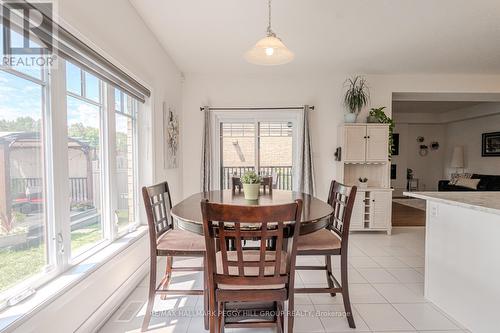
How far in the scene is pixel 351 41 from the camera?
3.14m

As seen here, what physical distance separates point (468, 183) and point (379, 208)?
381 cm

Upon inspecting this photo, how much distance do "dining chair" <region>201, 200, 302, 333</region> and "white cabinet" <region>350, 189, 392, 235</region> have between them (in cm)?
294

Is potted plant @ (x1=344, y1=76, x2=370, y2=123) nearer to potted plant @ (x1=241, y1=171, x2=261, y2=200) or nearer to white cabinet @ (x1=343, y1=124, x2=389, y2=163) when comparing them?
white cabinet @ (x1=343, y1=124, x2=389, y2=163)

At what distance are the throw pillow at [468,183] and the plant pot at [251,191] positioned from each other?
A: 6360 millimetres

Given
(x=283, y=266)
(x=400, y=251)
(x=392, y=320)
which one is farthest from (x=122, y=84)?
(x=400, y=251)

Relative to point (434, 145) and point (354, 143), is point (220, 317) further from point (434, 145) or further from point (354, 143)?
point (434, 145)

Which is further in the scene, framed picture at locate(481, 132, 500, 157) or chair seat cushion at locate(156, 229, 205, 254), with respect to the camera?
framed picture at locate(481, 132, 500, 157)

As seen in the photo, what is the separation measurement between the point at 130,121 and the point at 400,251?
3.62m

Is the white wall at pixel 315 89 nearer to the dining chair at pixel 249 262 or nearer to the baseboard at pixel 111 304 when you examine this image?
the baseboard at pixel 111 304

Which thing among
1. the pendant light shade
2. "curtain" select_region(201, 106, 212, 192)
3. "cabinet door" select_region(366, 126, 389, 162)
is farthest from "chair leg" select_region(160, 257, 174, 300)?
"cabinet door" select_region(366, 126, 389, 162)

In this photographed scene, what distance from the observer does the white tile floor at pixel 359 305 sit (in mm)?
1899

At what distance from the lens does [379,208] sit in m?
4.14

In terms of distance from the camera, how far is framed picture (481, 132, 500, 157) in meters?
6.54

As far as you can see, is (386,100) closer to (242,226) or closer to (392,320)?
(392,320)
